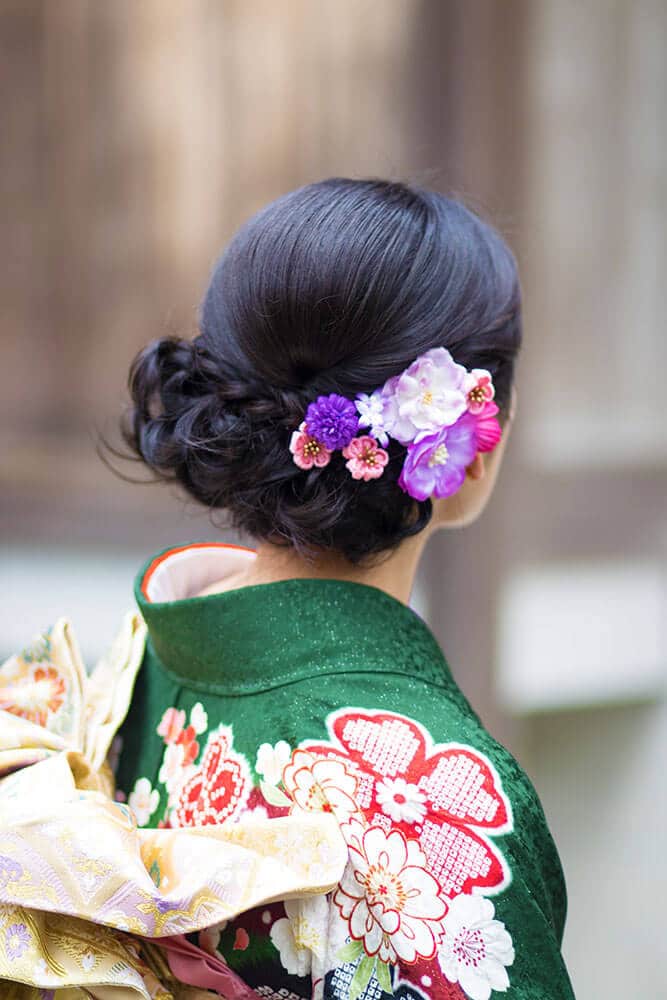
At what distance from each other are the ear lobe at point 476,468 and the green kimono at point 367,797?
15cm

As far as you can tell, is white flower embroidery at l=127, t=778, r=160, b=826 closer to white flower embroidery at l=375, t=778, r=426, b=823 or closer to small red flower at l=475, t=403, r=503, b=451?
white flower embroidery at l=375, t=778, r=426, b=823

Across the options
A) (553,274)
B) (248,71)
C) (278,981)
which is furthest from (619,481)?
(278,981)

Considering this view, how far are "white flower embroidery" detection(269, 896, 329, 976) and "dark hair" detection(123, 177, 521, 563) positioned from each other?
0.90ft

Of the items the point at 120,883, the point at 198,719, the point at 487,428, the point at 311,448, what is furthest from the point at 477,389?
the point at 120,883

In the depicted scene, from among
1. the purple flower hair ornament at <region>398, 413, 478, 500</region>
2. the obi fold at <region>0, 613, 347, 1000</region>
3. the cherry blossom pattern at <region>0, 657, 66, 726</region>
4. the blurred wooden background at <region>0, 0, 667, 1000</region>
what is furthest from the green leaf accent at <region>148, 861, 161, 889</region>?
the blurred wooden background at <region>0, 0, 667, 1000</region>

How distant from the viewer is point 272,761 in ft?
2.48

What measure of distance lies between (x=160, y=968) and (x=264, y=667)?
0.23m

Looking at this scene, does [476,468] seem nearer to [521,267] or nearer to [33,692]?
[33,692]

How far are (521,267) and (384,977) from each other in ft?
7.51

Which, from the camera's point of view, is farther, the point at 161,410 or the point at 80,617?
the point at 80,617

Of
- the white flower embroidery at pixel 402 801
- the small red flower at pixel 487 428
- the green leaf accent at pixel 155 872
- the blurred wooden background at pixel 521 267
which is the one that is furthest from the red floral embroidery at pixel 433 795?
the blurred wooden background at pixel 521 267

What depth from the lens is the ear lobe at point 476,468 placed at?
0.91m

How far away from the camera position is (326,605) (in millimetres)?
820

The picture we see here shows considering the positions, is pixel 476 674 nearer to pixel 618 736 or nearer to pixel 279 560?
pixel 618 736
